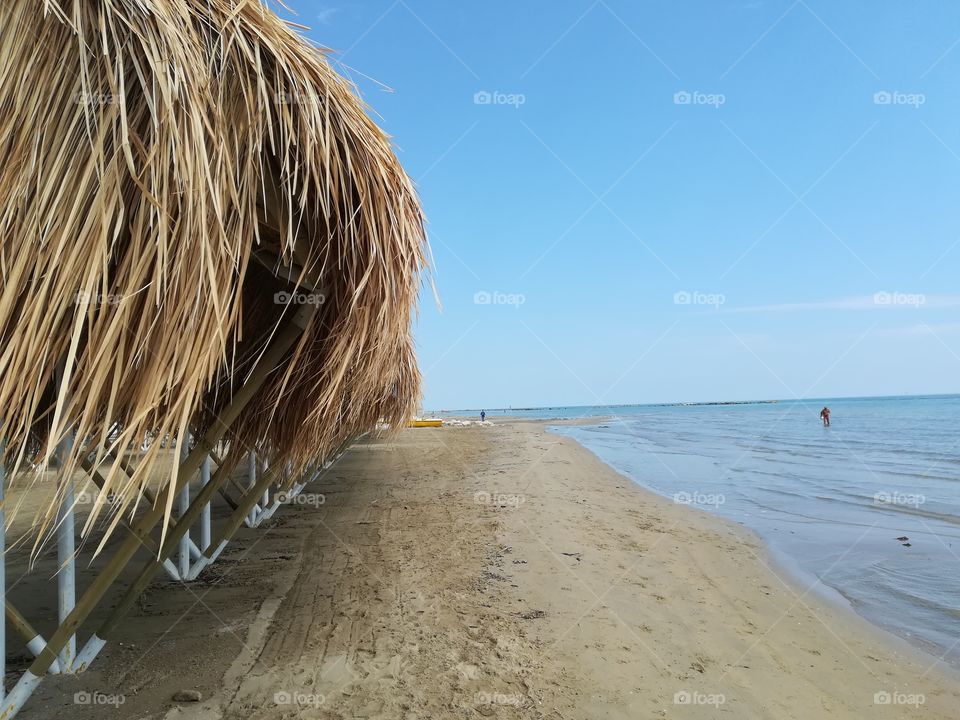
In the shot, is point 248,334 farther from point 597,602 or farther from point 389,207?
point 597,602

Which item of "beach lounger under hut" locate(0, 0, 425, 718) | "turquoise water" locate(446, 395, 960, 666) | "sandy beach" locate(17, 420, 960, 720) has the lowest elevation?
"sandy beach" locate(17, 420, 960, 720)

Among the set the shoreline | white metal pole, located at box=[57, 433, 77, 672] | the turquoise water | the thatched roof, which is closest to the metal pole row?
white metal pole, located at box=[57, 433, 77, 672]

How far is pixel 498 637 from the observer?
4156 millimetres

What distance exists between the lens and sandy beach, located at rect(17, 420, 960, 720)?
130 inches

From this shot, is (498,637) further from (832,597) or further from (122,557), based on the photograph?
(832,597)

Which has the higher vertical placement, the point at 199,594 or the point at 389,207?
the point at 389,207

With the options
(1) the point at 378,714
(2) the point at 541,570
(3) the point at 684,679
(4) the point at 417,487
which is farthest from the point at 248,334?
(4) the point at 417,487

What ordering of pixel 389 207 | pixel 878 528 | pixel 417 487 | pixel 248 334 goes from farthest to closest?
1. pixel 417 487
2. pixel 878 528
3. pixel 248 334
4. pixel 389 207

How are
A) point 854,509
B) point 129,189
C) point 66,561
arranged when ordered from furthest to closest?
point 854,509, point 66,561, point 129,189

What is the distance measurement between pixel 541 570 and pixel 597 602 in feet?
2.99

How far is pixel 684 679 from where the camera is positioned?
3697mm

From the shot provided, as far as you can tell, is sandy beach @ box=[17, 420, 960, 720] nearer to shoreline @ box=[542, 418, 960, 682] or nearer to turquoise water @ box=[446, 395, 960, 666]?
shoreline @ box=[542, 418, 960, 682]

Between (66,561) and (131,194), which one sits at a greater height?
(131,194)

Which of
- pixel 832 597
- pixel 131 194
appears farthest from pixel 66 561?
pixel 832 597
